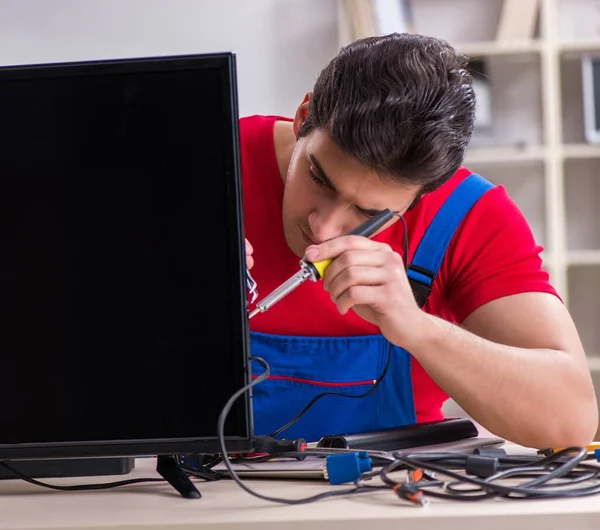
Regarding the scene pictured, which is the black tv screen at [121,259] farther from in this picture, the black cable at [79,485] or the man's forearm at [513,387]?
the man's forearm at [513,387]

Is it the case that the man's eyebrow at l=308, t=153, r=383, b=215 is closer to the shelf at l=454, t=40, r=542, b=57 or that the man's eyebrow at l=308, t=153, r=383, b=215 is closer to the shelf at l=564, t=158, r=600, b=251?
the shelf at l=454, t=40, r=542, b=57

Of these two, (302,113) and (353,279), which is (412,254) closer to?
(302,113)

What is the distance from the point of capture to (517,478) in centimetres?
76

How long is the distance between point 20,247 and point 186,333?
0.57ft

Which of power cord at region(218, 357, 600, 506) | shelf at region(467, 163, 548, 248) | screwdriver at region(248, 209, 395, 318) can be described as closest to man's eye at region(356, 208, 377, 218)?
screwdriver at region(248, 209, 395, 318)

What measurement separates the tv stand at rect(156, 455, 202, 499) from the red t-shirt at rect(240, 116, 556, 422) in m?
0.51

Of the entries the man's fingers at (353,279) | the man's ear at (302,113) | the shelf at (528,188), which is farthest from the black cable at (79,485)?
the shelf at (528,188)

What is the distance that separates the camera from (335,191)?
108cm

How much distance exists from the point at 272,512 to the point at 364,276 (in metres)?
0.31

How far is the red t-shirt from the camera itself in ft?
4.00

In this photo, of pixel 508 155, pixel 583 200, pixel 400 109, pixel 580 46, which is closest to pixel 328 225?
pixel 400 109

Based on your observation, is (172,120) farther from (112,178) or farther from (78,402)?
(78,402)

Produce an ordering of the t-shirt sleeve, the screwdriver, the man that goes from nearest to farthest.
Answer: the screwdriver
the man
the t-shirt sleeve

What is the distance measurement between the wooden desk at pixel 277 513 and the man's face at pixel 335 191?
0.42 m
